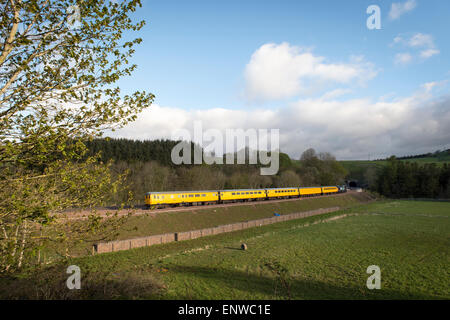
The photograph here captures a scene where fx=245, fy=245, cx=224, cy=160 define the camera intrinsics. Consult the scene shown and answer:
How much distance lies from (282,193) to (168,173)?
22510 mm

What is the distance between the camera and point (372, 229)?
974 inches

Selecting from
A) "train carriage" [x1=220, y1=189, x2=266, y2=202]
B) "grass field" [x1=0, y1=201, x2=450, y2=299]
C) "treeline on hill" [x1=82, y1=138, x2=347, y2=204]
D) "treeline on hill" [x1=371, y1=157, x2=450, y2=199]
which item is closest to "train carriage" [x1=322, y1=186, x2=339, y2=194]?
"treeline on hill" [x1=82, y1=138, x2=347, y2=204]

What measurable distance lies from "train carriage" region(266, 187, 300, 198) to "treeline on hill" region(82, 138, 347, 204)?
42.0ft

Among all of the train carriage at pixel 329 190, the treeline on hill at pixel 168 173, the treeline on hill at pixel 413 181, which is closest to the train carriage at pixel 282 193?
the train carriage at pixel 329 190

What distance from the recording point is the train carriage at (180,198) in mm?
29406

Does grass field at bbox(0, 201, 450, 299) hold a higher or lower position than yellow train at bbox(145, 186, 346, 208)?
lower

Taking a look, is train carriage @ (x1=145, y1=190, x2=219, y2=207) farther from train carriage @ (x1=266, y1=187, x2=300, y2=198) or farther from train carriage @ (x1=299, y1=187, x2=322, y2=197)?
train carriage @ (x1=299, y1=187, x2=322, y2=197)

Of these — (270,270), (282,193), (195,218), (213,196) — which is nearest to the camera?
(270,270)

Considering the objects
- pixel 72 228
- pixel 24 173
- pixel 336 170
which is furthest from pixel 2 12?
pixel 336 170

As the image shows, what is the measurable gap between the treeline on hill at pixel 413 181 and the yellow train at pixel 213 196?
4353 centimetres

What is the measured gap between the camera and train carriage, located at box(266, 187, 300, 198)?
1741 inches

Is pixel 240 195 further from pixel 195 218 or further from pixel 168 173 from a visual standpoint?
pixel 168 173

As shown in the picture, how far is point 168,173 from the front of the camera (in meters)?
48.7

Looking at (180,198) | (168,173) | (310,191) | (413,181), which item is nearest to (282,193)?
(310,191)
